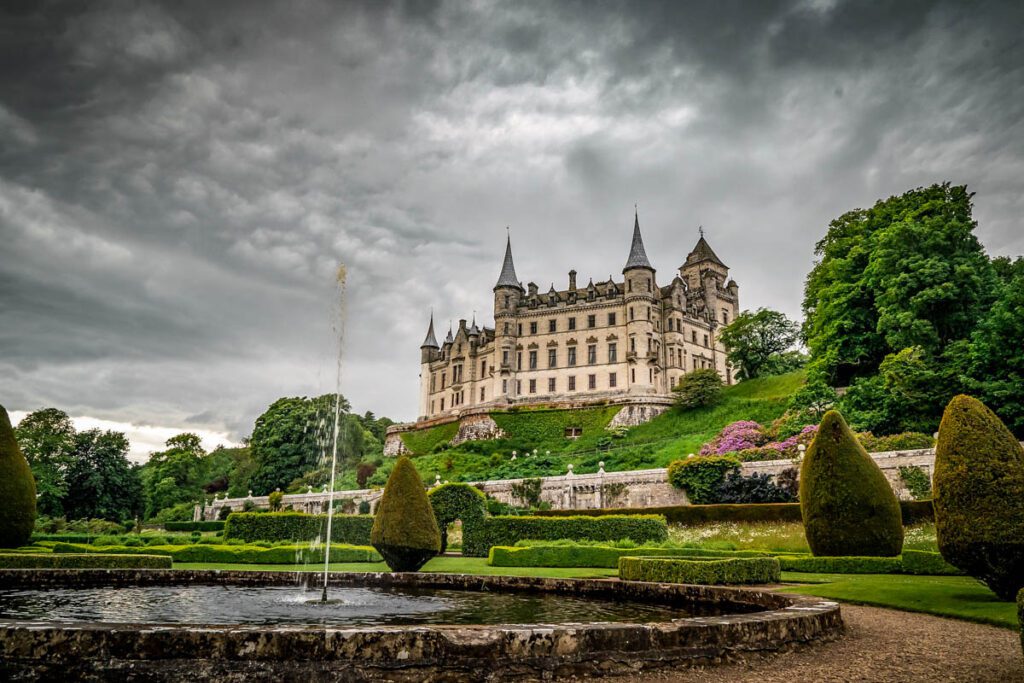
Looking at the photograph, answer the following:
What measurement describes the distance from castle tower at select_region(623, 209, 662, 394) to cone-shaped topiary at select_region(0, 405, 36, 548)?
48.3 meters

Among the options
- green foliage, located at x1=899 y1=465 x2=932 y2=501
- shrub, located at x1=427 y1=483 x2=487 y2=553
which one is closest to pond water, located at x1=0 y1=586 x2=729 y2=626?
shrub, located at x1=427 y1=483 x2=487 y2=553

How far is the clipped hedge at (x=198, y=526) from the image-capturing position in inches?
1628

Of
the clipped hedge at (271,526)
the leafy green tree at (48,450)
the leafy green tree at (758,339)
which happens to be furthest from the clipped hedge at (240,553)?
the leafy green tree at (758,339)

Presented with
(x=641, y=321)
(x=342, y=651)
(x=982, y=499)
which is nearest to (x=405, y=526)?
(x=342, y=651)

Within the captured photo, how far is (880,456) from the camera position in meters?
26.5

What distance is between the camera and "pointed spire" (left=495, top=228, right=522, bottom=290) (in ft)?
233

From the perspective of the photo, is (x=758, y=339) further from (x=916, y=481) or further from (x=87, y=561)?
Result: (x=87, y=561)

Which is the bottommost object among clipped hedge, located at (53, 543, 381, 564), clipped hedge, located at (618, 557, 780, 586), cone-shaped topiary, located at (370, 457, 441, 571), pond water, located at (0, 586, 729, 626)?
clipped hedge, located at (53, 543, 381, 564)

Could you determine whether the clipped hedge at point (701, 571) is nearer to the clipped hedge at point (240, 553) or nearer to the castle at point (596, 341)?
the clipped hedge at point (240, 553)

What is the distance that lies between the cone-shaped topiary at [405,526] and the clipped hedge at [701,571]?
488 cm

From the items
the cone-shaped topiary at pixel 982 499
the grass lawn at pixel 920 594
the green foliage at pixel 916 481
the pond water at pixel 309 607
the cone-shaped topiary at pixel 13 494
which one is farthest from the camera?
the green foliage at pixel 916 481

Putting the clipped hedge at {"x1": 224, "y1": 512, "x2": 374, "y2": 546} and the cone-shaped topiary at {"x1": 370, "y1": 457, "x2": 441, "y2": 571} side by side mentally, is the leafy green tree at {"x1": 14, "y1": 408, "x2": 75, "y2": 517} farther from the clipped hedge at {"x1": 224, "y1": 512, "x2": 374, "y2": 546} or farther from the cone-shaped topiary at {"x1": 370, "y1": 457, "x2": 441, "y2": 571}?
the cone-shaped topiary at {"x1": 370, "y1": 457, "x2": 441, "y2": 571}

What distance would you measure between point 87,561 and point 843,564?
1820 centimetres

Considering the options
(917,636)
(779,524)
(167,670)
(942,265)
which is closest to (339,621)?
(167,670)
